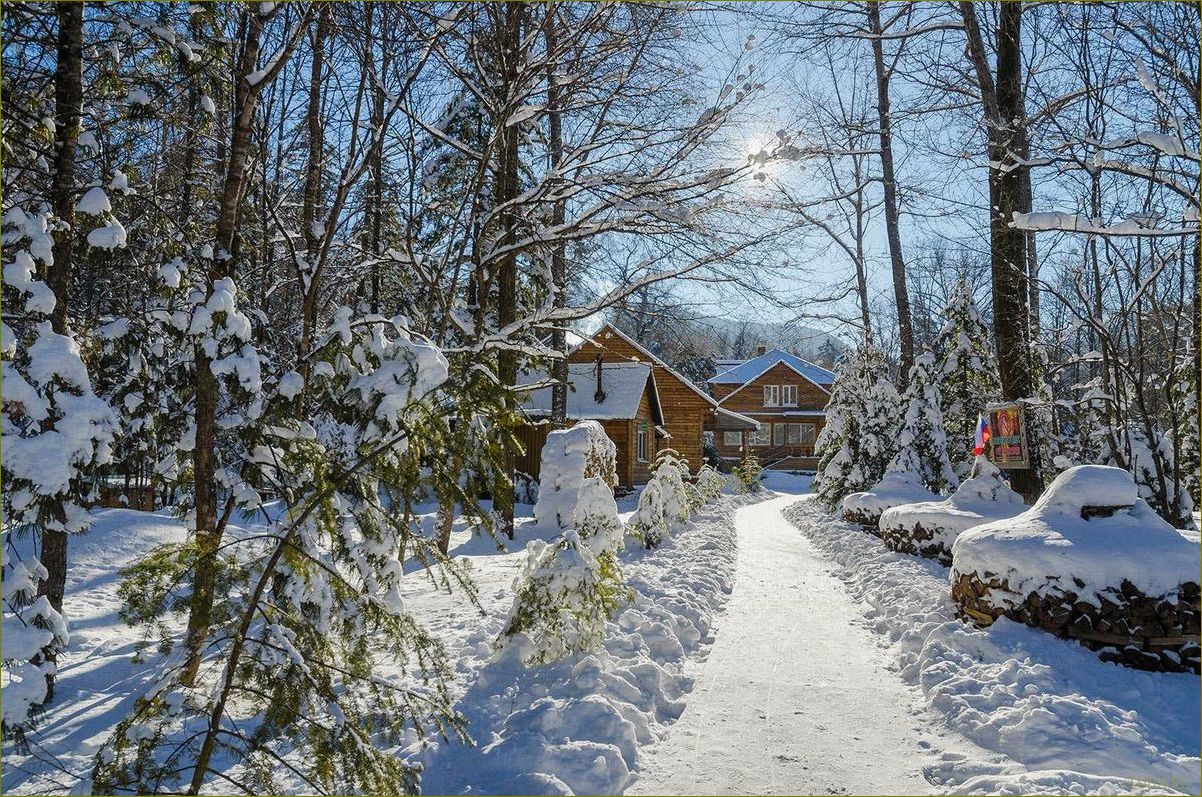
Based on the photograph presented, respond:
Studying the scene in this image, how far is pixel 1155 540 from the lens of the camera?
4.88m

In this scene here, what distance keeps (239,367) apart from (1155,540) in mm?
6218

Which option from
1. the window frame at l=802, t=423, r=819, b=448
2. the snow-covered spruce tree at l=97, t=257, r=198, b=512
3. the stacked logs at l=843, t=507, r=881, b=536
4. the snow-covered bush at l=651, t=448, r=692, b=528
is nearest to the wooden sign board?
the stacked logs at l=843, t=507, r=881, b=536

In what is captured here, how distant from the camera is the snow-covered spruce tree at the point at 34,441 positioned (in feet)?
9.32

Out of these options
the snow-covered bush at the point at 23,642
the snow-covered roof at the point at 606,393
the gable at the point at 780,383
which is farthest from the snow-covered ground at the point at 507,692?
the gable at the point at 780,383

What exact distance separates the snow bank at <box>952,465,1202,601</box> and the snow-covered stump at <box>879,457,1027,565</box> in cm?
247

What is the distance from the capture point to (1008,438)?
7543 millimetres

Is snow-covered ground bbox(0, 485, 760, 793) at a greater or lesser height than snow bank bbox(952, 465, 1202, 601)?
lesser

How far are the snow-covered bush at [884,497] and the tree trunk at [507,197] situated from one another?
6464 millimetres

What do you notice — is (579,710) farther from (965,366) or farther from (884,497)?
(965,366)

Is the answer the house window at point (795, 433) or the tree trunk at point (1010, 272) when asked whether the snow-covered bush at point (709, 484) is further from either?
the house window at point (795, 433)

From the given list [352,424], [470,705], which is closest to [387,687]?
[352,424]

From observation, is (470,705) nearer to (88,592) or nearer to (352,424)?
(352,424)

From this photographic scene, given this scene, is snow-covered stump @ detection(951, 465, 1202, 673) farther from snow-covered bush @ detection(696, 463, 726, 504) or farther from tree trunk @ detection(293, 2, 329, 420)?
snow-covered bush @ detection(696, 463, 726, 504)

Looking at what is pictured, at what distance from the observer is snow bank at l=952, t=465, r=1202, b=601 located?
15.4ft
